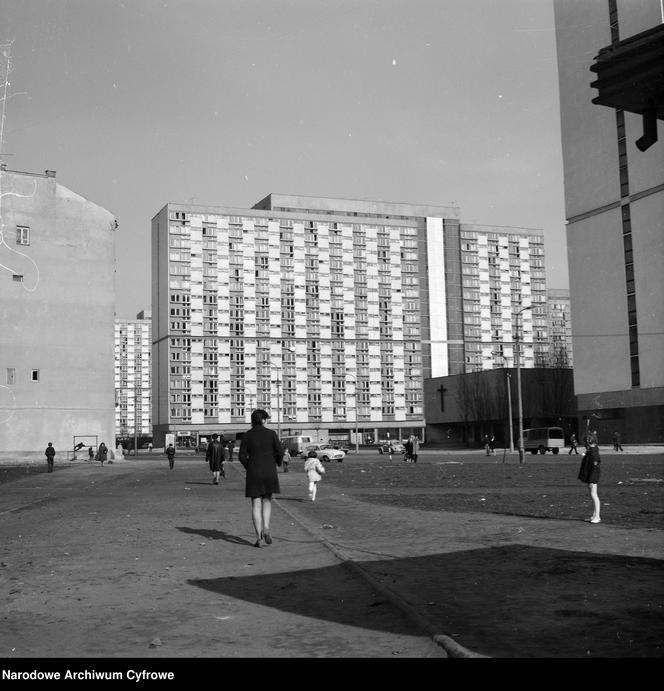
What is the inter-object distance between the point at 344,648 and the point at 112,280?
65130mm

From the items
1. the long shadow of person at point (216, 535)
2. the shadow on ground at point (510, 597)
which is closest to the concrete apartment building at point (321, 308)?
the long shadow of person at point (216, 535)

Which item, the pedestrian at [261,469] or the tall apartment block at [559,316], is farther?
the tall apartment block at [559,316]

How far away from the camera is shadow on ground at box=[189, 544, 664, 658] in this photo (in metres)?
5.96

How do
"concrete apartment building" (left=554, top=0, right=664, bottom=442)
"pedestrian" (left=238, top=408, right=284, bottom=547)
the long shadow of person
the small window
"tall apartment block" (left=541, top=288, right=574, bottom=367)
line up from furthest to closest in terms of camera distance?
"tall apartment block" (left=541, top=288, right=574, bottom=367)
"concrete apartment building" (left=554, top=0, right=664, bottom=442)
the small window
the long shadow of person
"pedestrian" (left=238, top=408, right=284, bottom=547)

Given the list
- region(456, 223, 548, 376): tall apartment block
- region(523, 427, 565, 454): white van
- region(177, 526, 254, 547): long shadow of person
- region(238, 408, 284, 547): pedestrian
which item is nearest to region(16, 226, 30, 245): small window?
region(523, 427, 565, 454): white van

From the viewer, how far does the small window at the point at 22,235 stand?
2499 inches

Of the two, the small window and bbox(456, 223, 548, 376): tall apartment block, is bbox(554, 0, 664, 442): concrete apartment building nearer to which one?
the small window

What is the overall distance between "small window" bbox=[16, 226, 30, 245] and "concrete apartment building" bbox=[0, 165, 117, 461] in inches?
2.9

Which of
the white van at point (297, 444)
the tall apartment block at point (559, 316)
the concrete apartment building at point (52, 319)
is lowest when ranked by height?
the white van at point (297, 444)

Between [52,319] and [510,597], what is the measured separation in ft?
199

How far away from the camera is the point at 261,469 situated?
12.1m

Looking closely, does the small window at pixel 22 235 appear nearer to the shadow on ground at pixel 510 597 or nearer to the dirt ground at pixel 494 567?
the dirt ground at pixel 494 567

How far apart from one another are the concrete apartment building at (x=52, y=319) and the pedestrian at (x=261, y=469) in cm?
5293
